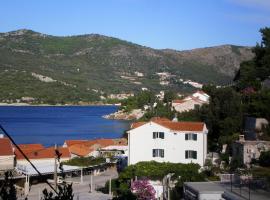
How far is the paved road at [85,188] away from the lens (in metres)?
30.1

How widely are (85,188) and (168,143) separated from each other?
5.86m

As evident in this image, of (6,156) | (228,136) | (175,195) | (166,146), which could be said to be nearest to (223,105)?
(228,136)

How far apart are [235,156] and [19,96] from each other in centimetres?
17676

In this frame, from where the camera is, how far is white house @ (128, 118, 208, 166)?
107 feet

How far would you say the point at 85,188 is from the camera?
33.7 meters

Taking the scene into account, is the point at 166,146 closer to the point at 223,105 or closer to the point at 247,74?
the point at 223,105

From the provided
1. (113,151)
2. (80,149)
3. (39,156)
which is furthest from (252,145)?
(80,149)

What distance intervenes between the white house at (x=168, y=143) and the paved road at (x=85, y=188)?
3280 mm

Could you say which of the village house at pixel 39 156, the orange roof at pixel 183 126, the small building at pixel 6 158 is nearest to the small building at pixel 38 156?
the village house at pixel 39 156

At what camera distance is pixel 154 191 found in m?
27.0

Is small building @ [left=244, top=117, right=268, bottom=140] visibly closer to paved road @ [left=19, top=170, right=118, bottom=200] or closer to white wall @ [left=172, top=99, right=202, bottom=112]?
paved road @ [left=19, top=170, right=118, bottom=200]

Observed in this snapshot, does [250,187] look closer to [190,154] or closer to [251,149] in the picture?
[251,149]

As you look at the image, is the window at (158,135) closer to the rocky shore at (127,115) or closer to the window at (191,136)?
the window at (191,136)

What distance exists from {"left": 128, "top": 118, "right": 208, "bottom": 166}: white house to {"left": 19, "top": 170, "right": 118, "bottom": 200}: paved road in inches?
129
